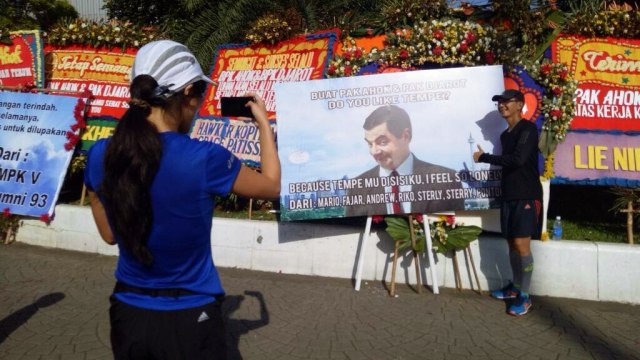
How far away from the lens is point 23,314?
4543 millimetres

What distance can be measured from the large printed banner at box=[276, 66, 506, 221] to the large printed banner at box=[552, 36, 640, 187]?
1222 millimetres

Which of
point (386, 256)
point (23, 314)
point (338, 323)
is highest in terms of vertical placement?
point (386, 256)

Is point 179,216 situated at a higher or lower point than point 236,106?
lower

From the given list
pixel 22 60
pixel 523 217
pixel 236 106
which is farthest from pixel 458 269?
pixel 22 60

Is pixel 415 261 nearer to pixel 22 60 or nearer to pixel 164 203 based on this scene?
pixel 164 203

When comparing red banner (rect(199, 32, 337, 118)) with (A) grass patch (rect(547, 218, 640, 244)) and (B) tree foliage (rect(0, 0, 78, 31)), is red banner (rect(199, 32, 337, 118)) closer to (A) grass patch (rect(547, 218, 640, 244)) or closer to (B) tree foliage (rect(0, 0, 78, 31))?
(A) grass patch (rect(547, 218, 640, 244))

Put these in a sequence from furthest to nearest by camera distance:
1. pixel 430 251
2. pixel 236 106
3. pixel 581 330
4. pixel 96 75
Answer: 1. pixel 96 75
2. pixel 430 251
3. pixel 581 330
4. pixel 236 106

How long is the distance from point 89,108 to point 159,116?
675 cm

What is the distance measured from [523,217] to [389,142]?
1506mm

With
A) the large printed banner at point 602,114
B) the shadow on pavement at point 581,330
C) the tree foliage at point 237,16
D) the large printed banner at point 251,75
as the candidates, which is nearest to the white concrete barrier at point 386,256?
the shadow on pavement at point 581,330

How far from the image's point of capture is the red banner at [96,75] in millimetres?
7793

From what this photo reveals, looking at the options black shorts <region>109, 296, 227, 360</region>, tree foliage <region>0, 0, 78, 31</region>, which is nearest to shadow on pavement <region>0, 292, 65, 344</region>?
black shorts <region>109, 296, 227, 360</region>

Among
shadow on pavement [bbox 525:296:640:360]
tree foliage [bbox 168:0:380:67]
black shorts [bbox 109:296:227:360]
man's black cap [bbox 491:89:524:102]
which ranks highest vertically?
tree foliage [bbox 168:0:380:67]

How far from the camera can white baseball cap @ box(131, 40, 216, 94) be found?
5.47ft
